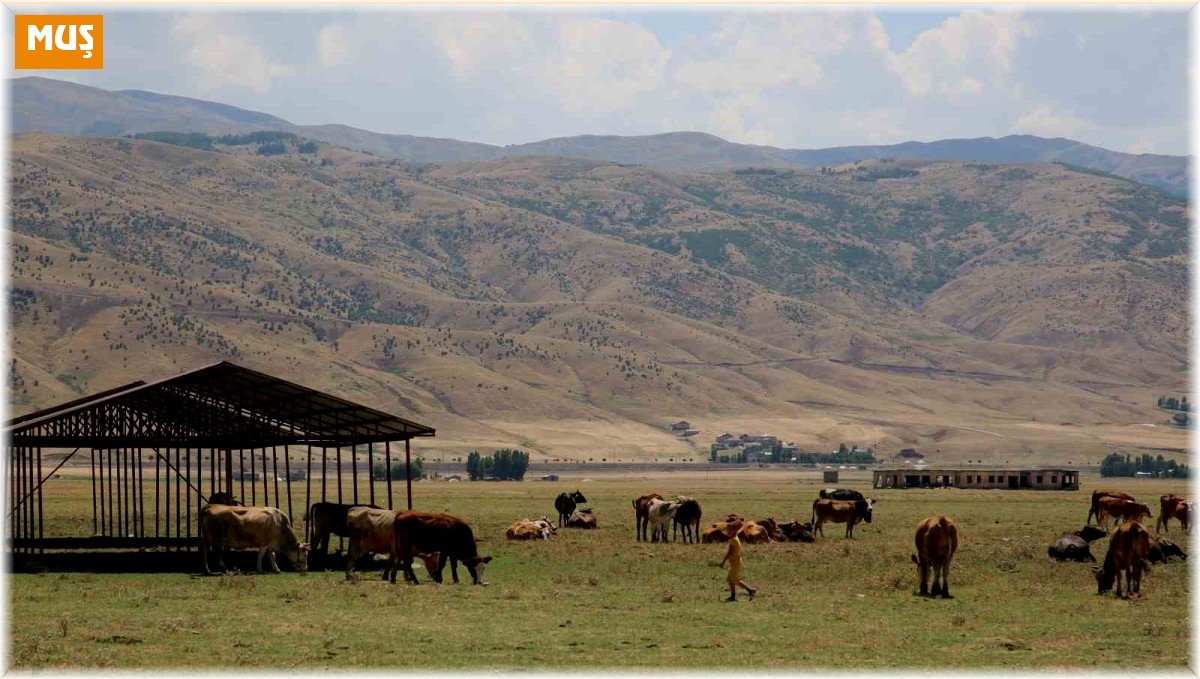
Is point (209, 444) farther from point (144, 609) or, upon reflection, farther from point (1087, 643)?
point (1087, 643)

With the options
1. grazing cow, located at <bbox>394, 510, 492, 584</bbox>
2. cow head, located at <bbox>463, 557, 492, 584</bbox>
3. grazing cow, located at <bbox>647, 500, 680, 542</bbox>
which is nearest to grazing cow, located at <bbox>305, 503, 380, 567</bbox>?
grazing cow, located at <bbox>394, 510, 492, 584</bbox>

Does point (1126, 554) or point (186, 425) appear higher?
point (186, 425)

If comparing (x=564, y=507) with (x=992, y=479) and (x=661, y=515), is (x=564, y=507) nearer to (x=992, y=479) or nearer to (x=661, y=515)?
(x=661, y=515)

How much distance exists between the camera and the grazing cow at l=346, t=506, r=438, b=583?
3250 cm

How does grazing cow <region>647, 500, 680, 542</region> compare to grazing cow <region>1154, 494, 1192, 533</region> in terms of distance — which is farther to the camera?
grazing cow <region>1154, 494, 1192, 533</region>

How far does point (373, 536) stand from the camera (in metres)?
33.2

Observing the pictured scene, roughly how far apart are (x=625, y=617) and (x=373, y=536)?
8232 mm

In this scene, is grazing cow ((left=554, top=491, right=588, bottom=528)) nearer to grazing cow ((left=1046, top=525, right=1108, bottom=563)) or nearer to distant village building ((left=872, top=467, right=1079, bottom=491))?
grazing cow ((left=1046, top=525, right=1108, bottom=563))

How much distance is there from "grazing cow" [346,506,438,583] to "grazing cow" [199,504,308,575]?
56.4 inches

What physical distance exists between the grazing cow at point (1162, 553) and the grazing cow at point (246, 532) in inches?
722

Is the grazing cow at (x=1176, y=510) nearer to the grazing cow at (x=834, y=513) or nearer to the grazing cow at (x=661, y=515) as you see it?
the grazing cow at (x=834, y=513)

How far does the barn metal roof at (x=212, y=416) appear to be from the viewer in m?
37.5

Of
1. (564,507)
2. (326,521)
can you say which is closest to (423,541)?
(326,521)

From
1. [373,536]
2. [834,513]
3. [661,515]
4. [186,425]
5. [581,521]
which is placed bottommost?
[581,521]
